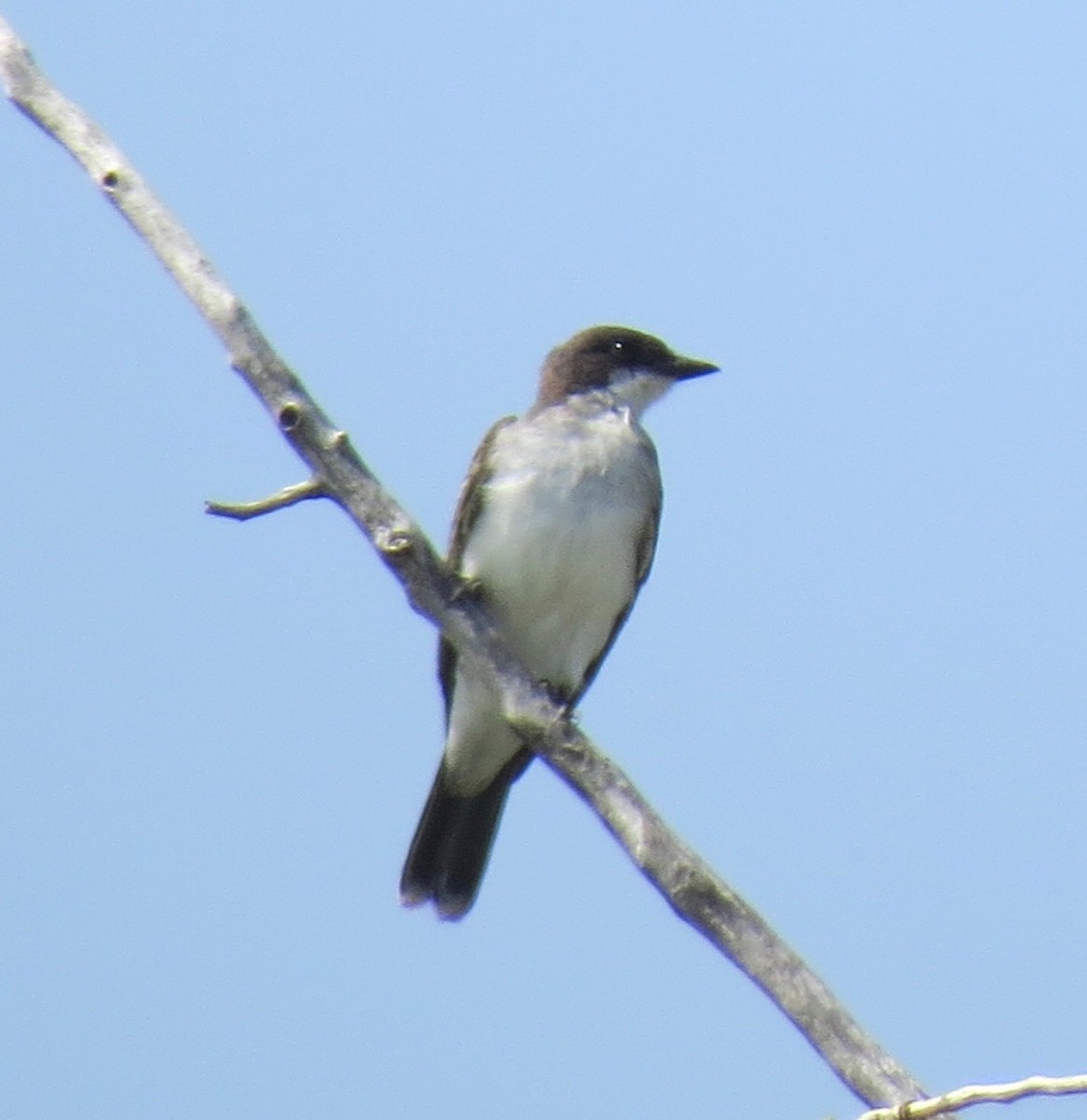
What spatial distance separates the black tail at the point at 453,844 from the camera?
7184 mm

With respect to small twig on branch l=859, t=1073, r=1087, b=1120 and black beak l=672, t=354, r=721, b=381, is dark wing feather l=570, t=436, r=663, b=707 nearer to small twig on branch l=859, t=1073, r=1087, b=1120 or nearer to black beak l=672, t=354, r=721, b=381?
black beak l=672, t=354, r=721, b=381

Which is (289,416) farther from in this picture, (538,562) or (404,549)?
(538,562)

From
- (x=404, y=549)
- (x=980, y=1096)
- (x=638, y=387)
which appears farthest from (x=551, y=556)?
(x=980, y=1096)

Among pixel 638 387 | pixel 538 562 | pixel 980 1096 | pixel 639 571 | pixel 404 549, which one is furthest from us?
pixel 638 387

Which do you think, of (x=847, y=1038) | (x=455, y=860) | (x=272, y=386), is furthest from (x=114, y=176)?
(x=455, y=860)

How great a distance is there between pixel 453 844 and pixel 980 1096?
148 inches

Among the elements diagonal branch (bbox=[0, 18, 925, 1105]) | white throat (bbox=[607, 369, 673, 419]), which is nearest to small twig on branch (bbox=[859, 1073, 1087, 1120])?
diagonal branch (bbox=[0, 18, 925, 1105])

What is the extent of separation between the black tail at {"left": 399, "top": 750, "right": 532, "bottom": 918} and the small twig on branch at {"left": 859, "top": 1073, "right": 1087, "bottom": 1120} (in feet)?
11.0

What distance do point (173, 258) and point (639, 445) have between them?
265 cm

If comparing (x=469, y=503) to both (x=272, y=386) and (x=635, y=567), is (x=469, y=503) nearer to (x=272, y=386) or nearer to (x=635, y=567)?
(x=635, y=567)

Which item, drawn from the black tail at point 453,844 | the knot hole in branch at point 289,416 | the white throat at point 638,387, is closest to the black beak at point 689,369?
the white throat at point 638,387

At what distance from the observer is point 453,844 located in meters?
7.27

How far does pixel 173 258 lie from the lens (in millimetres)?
4906

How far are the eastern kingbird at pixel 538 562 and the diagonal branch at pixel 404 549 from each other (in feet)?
5.00
